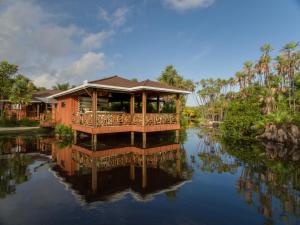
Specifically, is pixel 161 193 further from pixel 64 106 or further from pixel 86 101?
pixel 64 106

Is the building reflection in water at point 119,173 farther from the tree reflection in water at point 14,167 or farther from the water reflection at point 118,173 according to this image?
the tree reflection in water at point 14,167

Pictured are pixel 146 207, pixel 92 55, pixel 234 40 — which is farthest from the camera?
pixel 92 55

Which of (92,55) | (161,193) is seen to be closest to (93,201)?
(161,193)

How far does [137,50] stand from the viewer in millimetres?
23125

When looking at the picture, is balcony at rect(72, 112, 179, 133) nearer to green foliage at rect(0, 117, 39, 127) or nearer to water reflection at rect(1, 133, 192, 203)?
water reflection at rect(1, 133, 192, 203)

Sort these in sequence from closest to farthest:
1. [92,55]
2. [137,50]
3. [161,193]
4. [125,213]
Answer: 1. [125,213]
2. [161,193]
3. [137,50]
4. [92,55]

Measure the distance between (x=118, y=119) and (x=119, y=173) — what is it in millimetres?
6354

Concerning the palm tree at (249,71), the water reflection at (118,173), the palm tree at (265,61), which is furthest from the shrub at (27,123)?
the palm tree at (249,71)

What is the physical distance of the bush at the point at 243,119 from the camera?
50.3ft

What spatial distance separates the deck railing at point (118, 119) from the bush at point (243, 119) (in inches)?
229

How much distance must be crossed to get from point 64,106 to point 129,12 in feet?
36.0

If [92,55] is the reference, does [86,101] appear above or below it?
below

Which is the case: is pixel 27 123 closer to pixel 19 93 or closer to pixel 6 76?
pixel 19 93

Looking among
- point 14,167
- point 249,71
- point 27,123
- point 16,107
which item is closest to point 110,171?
point 14,167
